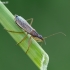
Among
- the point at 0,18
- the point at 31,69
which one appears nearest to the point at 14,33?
the point at 0,18

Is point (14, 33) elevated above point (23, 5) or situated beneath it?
elevated above

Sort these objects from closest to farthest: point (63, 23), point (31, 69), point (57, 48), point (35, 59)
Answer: point (35, 59) → point (31, 69) → point (57, 48) → point (63, 23)

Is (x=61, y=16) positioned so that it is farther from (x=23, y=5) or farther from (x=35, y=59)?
(x=35, y=59)

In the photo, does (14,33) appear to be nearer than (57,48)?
Yes

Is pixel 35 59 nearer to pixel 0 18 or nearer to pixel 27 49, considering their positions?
pixel 27 49

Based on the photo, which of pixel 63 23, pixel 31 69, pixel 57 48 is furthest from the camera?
pixel 63 23

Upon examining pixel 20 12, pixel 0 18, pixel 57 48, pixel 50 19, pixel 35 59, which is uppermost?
pixel 0 18

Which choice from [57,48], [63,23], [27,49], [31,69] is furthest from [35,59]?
[63,23]
